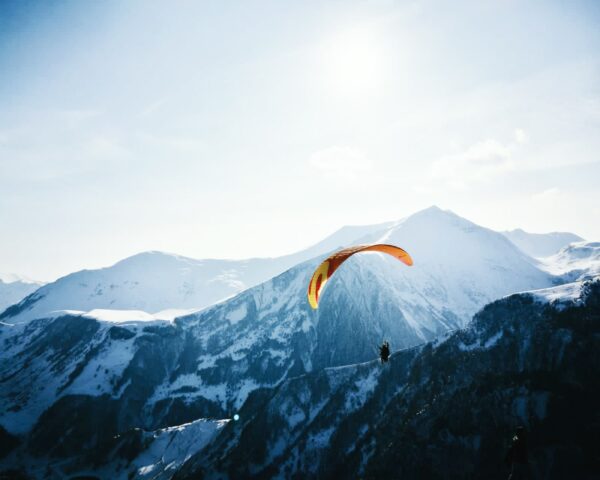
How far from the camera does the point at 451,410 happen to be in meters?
90.6

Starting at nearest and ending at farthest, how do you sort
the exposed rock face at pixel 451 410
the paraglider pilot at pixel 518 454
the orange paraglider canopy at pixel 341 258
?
the paraglider pilot at pixel 518 454
the orange paraglider canopy at pixel 341 258
the exposed rock face at pixel 451 410

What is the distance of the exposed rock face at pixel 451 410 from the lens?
261 ft

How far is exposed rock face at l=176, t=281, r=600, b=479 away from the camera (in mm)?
79625

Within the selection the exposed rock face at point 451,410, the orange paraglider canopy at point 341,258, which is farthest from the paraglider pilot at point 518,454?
the exposed rock face at point 451,410

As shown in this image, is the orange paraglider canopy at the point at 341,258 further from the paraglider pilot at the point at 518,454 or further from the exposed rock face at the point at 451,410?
the exposed rock face at the point at 451,410

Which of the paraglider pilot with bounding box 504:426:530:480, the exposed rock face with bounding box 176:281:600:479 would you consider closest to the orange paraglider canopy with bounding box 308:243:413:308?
the paraglider pilot with bounding box 504:426:530:480

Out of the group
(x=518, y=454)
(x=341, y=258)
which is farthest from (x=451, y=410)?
(x=518, y=454)

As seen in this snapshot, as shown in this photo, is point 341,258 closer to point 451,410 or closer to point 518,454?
point 518,454

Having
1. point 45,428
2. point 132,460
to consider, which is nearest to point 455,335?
point 132,460

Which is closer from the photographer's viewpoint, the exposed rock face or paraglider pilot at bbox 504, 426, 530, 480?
paraglider pilot at bbox 504, 426, 530, 480

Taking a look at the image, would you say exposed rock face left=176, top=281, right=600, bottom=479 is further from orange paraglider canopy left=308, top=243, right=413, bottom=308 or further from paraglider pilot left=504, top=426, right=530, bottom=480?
paraglider pilot left=504, top=426, right=530, bottom=480

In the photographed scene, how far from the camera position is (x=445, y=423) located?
8844cm

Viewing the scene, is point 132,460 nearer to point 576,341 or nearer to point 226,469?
point 226,469

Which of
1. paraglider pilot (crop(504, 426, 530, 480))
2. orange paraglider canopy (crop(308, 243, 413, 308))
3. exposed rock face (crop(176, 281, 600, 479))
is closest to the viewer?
paraglider pilot (crop(504, 426, 530, 480))
